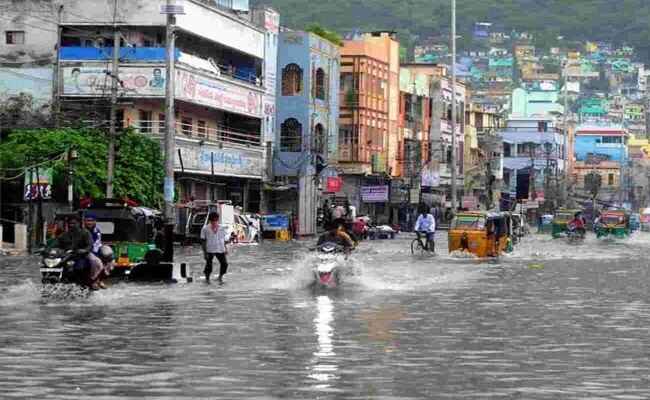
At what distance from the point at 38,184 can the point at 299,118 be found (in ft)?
139

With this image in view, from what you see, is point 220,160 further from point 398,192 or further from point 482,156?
point 482,156

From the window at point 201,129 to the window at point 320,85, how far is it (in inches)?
622

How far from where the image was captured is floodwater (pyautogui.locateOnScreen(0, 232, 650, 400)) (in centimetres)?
1645

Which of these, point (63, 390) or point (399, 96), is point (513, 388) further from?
point (399, 96)

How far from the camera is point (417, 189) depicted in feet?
412

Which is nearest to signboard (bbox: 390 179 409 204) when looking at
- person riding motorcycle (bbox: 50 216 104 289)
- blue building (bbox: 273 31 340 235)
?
blue building (bbox: 273 31 340 235)

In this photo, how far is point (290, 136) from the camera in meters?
101

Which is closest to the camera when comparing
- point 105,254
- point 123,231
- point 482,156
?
point 105,254

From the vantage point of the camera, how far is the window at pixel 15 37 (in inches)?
3141

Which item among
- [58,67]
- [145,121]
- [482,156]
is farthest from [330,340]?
[482,156]

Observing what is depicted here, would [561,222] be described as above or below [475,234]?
below

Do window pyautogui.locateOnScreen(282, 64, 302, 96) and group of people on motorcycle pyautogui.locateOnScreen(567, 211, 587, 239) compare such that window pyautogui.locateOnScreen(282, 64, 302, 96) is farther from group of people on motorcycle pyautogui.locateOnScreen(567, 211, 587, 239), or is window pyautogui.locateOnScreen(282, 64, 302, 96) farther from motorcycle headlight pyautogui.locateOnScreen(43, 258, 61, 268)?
motorcycle headlight pyautogui.locateOnScreen(43, 258, 61, 268)

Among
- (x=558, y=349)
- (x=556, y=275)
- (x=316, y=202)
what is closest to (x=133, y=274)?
(x=556, y=275)

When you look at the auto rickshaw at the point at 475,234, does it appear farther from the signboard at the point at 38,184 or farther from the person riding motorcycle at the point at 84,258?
the person riding motorcycle at the point at 84,258
